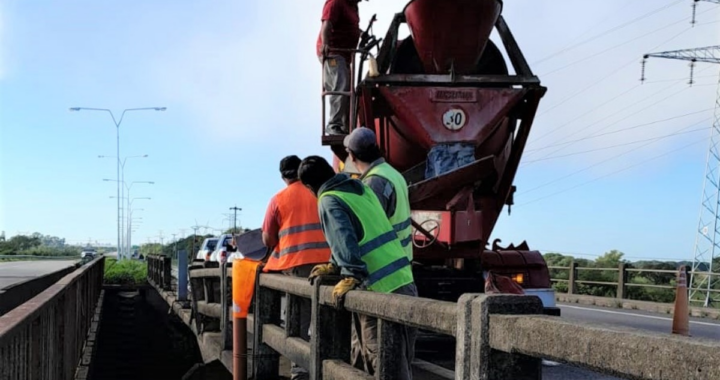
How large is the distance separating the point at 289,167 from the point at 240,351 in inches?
65.4

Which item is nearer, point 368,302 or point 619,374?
point 619,374

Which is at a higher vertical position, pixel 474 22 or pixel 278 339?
pixel 474 22

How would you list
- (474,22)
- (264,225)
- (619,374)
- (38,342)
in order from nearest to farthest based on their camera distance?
(619,374)
(38,342)
(264,225)
(474,22)

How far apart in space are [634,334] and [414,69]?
6.46 metres

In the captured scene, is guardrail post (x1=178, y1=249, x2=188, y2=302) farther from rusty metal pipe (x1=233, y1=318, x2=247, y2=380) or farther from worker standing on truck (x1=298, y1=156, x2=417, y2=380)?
worker standing on truck (x1=298, y1=156, x2=417, y2=380)

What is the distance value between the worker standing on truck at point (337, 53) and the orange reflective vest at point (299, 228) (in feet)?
8.06

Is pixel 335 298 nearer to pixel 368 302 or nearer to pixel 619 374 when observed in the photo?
pixel 368 302

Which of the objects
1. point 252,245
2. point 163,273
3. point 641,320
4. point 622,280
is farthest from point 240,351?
point 622,280

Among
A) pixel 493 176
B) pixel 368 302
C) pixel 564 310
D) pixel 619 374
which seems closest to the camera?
pixel 619 374

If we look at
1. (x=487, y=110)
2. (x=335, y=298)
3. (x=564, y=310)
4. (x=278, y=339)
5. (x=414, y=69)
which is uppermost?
(x=414, y=69)

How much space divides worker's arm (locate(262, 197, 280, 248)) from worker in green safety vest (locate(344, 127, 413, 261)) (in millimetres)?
1506

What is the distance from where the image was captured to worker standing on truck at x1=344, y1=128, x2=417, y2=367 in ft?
13.7

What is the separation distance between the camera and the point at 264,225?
5.78 metres

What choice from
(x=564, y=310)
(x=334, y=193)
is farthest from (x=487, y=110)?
(x=564, y=310)
